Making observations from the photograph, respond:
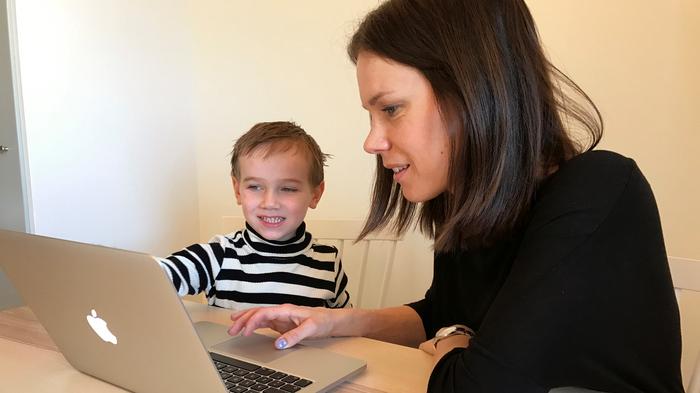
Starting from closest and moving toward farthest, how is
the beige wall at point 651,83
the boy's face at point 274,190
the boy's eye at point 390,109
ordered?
the boy's eye at point 390,109
the boy's face at point 274,190
the beige wall at point 651,83

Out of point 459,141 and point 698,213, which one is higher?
point 459,141

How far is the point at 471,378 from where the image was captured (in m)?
0.67

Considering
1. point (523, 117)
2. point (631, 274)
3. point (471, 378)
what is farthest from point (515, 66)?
point (471, 378)

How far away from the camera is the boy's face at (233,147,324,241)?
1.19 m

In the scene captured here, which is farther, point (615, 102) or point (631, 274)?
point (615, 102)

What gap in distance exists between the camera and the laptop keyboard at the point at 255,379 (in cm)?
71

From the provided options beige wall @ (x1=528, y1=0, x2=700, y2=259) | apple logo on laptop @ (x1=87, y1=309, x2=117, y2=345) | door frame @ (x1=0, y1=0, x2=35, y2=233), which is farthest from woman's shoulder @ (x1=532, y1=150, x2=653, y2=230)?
door frame @ (x1=0, y1=0, x2=35, y2=233)

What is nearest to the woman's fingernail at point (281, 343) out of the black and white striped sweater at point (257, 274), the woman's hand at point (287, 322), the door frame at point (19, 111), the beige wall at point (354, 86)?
the woman's hand at point (287, 322)

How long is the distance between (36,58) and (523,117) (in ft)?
6.77

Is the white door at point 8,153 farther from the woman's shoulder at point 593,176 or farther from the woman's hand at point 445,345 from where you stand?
the woman's shoulder at point 593,176

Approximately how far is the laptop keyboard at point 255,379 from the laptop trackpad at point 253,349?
33mm

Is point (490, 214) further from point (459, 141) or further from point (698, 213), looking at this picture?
point (698, 213)

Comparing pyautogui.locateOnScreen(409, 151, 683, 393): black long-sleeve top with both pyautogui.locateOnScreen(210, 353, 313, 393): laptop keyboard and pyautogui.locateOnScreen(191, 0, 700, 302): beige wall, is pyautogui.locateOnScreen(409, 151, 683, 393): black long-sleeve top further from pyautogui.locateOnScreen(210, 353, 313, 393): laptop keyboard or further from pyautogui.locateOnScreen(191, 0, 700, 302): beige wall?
pyautogui.locateOnScreen(191, 0, 700, 302): beige wall

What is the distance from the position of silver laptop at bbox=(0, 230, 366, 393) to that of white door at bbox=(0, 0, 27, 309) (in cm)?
163
